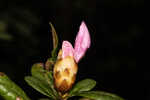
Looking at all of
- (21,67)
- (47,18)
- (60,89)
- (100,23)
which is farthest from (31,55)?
(60,89)

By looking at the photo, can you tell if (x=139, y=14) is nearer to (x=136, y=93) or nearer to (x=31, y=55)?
(x=136, y=93)

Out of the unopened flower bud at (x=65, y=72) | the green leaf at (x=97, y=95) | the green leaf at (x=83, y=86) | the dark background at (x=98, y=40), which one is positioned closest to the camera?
the unopened flower bud at (x=65, y=72)

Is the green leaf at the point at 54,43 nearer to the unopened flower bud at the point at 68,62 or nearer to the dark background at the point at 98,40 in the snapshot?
the unopened flower bud at the point at 68,62

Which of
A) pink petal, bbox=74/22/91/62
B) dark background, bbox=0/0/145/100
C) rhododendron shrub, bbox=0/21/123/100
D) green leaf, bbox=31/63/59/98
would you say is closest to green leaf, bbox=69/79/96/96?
rhododendron shrub, bbox=0/21/123/100

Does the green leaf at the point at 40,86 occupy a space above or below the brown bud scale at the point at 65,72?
below

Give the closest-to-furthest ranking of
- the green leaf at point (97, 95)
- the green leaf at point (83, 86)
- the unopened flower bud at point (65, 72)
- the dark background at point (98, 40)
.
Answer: the unopened flower bud at point (65, 72)
the green leaf at point (97, 95)
the green leaf at point (83, 86)
the dark background at point (98, 40)

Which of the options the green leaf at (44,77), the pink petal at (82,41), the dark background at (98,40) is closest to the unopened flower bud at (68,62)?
the pink petal at (82,41)
